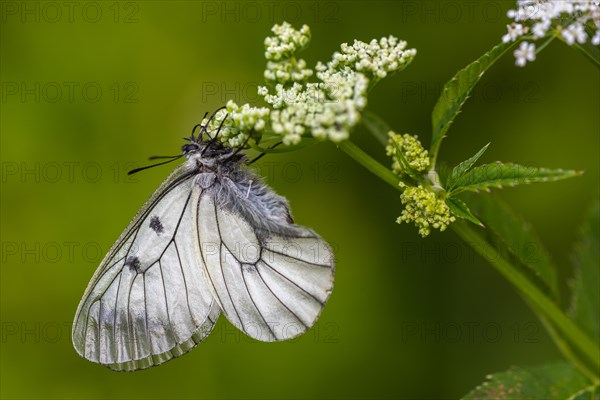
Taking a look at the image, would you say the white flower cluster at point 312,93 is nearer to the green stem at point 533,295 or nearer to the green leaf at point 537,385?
the green stem at point 533,295

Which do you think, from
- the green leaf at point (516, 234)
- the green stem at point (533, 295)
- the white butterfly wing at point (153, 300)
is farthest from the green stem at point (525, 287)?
the white butterfly wing at point (153, 300)

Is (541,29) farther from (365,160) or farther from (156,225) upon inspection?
(156,225)

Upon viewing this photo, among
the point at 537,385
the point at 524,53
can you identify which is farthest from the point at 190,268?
the point at 524,53

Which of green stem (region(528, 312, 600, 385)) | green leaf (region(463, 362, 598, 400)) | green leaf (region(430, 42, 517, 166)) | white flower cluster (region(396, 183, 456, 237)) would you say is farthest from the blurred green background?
white flower cluster (region(396, 183, 456, 237))

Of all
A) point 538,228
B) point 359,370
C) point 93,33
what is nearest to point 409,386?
point 359,370

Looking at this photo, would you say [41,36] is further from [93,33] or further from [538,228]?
[538,228]
